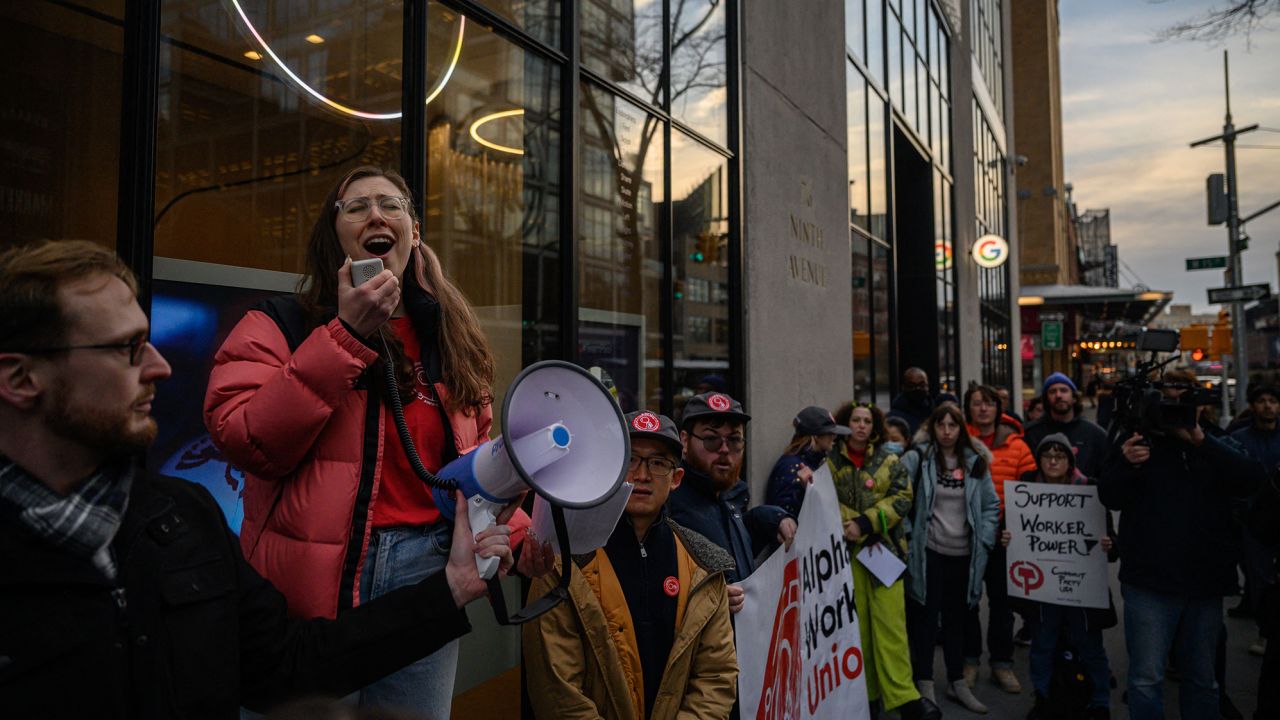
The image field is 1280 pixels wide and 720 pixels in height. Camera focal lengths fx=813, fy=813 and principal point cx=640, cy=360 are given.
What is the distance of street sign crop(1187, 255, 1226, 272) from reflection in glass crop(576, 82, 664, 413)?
1380cm

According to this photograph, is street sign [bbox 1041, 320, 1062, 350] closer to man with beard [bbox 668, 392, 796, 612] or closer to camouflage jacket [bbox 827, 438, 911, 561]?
camouflage jacket [bbox 827, 438, 911, 561]

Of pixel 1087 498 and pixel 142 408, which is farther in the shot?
pixel 1087 498

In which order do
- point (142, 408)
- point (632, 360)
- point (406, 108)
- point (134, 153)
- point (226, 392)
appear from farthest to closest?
point (632, 360), point (406, 108), point (134, 153), point (226, 392), point (142, 408)

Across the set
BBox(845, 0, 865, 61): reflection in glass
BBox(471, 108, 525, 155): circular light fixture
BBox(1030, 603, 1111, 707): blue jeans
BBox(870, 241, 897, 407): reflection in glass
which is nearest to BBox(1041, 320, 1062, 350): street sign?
BBox(870, 241, 897, 407): reflection in glass

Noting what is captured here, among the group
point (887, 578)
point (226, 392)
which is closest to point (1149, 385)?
point (887, 578)

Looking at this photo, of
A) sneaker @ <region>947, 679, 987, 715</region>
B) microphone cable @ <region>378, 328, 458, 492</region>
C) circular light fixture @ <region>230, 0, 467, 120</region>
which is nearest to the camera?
microphone cable @ <region>378, 328, 458, 492</region>

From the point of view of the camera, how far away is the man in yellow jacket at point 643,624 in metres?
2.48

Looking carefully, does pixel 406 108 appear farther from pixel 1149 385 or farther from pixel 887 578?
pixel 1149 385

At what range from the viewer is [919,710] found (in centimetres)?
494

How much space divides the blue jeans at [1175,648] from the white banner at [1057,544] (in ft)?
2.54

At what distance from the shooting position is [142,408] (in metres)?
1.23

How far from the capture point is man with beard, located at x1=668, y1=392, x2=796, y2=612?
337cm

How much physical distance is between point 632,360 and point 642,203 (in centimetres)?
115

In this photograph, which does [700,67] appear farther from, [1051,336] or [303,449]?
[1051,336]
